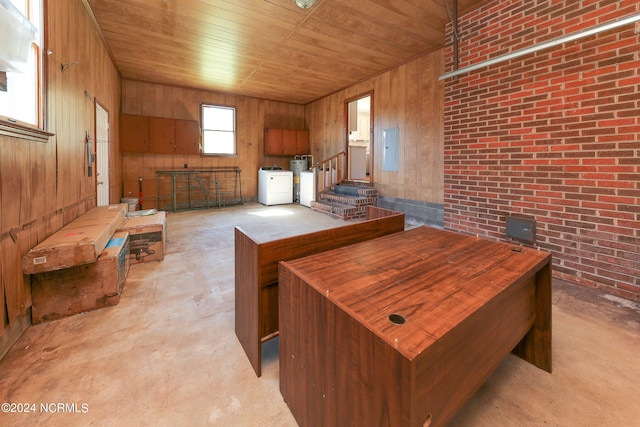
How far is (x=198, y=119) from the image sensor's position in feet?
22.7

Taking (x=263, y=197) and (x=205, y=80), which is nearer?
(x=205, y=80)

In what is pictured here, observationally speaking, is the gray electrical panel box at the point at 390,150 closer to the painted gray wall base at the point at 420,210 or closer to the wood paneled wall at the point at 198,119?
the painted gray wall base at the point at 420,210

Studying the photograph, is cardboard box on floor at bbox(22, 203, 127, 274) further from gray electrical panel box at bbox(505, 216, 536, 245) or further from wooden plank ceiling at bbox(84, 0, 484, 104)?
gray electrical panel box at bbox(505, 216, 536, 245)

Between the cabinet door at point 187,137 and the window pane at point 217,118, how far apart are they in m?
0.37

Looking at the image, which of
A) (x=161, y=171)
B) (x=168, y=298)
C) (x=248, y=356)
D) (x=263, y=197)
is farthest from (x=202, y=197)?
(x=248, y=356)

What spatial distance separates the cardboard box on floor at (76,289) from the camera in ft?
6.28

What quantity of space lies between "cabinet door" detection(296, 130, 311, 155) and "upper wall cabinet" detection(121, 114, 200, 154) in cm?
273

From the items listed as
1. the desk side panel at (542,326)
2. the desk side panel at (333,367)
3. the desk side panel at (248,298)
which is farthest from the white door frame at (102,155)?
the desk side panel at (542,326)

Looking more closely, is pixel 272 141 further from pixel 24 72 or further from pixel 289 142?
pixel 24 72

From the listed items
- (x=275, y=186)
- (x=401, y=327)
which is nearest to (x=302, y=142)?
(x=275, y=186)

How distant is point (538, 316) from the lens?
4.96 feet

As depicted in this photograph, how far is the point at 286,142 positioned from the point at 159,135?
3209 mm

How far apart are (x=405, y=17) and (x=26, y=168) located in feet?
13.9

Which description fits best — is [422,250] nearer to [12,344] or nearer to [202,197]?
[12,344]
